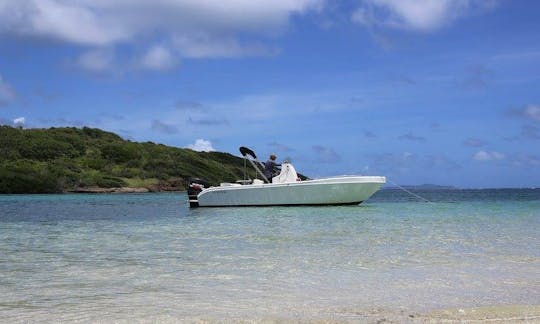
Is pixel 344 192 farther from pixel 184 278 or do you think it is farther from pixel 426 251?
pixel 184 278

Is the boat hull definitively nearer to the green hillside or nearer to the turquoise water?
the turquoise water

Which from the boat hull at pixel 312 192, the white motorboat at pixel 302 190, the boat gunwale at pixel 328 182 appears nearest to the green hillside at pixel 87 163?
the white motorboat at pixel 302 190

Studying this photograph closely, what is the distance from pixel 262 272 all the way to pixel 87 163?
9876 centimetres

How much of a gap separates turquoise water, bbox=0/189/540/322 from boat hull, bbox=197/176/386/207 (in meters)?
10.9

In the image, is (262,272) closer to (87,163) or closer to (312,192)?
(312,192)

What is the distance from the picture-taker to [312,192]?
29.6 meters

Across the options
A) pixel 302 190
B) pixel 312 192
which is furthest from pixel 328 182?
pixel 302 190

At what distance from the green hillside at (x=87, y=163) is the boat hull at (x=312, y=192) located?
59295mm

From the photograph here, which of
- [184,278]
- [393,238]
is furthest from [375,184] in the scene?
[184,278]

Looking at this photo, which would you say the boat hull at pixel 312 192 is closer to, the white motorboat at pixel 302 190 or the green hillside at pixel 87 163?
the white motorboat at pixel 302 190

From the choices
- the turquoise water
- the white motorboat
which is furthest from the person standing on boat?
the turquoise water

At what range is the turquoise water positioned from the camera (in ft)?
24.1

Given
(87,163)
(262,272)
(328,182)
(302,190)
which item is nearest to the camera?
(262,272)

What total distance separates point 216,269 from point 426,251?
4.81 meters
